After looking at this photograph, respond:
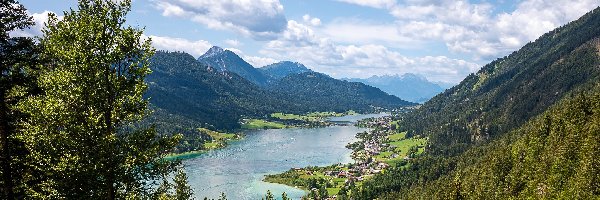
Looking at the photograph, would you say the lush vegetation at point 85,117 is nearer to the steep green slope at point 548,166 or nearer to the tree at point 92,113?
the tree at point 92,113

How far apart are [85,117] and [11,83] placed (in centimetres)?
658

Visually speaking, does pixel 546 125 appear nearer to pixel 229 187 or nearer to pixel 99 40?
pixel 229 187

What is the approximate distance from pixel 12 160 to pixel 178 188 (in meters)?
57.5

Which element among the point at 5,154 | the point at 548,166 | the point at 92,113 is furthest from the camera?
the point at 548,166

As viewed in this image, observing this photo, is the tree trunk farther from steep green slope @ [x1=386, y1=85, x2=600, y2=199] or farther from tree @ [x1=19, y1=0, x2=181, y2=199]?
steep green slope @ [x1=386, y1=85, x2=600, y2=199]

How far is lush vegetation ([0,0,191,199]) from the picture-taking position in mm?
21188

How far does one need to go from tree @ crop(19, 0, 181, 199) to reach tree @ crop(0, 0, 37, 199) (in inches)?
81.7

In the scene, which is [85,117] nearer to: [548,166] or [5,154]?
[5,154]

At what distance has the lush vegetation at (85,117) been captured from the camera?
2119 centimetres

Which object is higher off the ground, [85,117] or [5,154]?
[85,117]

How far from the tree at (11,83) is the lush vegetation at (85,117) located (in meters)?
0.06

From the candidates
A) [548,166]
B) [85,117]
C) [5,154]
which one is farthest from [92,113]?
[548,166]

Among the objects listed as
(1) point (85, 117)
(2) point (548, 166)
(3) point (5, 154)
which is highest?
(1) point (85, 117)

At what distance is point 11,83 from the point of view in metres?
24.5
